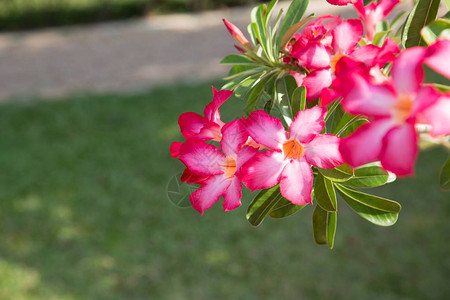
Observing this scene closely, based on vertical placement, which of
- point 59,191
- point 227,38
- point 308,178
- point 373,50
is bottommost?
point 227,38

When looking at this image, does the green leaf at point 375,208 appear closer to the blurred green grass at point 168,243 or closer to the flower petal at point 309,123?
the flower petal at point 309,123

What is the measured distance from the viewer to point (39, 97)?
484 centimetres

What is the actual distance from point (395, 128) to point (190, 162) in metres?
0.26

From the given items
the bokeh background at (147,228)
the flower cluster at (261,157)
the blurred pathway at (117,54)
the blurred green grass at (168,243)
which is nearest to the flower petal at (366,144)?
the flower cluster at (261,157)

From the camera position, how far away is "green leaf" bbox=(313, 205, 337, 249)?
0.78m

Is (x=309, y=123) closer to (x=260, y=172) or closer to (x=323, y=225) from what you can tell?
(x=260, y=172)

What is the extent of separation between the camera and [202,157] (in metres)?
0.59

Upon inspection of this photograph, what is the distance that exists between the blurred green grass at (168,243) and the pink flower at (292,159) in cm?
183

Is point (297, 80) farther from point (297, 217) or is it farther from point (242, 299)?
point (297, 217)

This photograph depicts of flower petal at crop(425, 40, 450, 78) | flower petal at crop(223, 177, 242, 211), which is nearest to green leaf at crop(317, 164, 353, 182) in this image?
flower petal at crop(223, 177, 242, 211)

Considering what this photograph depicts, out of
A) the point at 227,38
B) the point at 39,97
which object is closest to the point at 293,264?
the point at 39,97

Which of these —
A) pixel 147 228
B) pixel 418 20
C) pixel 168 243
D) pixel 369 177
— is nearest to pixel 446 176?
pixel 369 177

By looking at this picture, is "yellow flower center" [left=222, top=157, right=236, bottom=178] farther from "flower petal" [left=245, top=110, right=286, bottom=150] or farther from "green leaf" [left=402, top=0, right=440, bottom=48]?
"green leaf" [left=402, top=0, right=440, bottom=48]

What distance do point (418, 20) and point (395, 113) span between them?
1.05 feet
